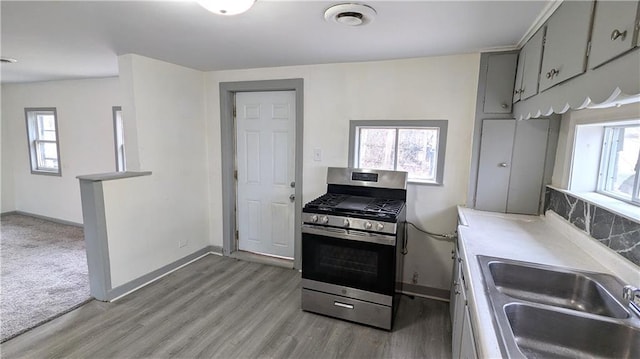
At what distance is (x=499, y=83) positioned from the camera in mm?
2449

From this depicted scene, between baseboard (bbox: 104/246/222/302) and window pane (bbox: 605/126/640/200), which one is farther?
baseboard (bbox: 104/246/222/302)

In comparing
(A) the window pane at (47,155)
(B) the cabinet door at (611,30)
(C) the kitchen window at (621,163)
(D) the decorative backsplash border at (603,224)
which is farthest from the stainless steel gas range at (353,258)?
(A) the window pane at (47,155)

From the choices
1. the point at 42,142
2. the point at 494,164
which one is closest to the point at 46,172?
the point at 42,142

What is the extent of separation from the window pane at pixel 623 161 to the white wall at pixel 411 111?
0.95 meters

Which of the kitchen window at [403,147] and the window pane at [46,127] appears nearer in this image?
the kitchen window at [403,147]

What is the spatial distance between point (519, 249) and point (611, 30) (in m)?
1.14

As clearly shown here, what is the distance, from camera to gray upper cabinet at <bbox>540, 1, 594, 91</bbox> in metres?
1.21

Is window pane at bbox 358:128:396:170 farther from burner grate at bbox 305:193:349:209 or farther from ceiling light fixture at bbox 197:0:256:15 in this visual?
ceiling light fixture at bbox 197:0:256:15

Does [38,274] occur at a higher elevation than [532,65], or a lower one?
lower

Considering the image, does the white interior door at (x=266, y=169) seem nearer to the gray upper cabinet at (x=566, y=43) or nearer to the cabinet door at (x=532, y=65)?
the cabinet door at (x=532, y=65)

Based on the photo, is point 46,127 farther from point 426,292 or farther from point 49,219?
point 426,292

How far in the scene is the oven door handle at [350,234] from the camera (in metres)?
2.29

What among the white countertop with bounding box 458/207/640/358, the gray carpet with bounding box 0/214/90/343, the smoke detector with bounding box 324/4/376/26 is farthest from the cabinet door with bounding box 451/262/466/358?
the gray carpet with bounding box 0/214/90/343

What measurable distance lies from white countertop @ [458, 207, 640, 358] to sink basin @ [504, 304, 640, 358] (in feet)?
0.58
